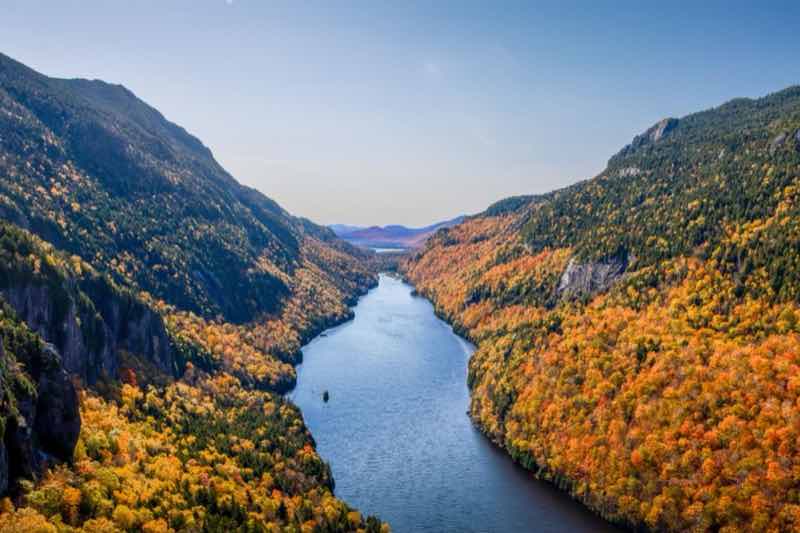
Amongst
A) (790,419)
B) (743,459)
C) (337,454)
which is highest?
(790,419)

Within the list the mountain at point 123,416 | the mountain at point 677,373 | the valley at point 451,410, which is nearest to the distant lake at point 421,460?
the valley at point 451,410

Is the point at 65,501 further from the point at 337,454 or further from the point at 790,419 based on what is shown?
the point at 790,419

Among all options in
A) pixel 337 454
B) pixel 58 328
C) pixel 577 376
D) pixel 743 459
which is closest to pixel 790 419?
pixel 743 459

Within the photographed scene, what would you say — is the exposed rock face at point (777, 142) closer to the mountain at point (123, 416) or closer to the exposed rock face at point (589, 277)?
the exposed rock face at point (589, 277)

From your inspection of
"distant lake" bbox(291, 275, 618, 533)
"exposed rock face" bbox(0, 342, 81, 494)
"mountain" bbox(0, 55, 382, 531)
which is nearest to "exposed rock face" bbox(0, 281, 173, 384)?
"mountain" bbox(0, 55, 382, 531)

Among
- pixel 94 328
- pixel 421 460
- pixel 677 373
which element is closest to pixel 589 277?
pixel 677 373

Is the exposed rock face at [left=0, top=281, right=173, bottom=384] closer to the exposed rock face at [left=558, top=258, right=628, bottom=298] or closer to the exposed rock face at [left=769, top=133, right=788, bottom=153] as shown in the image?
the exposed rock face at [left=558, top=258, right=628, bottom=298]
